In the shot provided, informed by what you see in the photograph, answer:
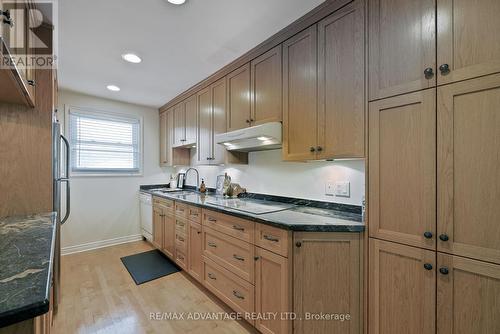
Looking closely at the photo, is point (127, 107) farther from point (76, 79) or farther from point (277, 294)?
point (277, 294)

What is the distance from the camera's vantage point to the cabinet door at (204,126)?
2.89 meters

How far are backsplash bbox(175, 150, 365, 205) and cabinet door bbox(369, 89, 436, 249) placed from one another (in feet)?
1.41

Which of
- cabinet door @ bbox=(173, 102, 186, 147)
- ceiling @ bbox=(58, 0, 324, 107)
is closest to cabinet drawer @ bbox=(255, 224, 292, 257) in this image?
ceiling @ bbox=(58, 0, 324, 107)

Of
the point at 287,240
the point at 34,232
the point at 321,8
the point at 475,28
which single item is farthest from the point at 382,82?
the point at 34,232

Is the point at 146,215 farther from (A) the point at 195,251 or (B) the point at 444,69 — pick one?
(B) the point at 444,69

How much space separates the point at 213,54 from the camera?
90.4 inches

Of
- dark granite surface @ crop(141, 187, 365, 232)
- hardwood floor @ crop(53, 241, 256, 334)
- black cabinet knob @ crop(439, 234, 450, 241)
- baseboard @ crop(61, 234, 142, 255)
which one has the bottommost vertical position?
hardwood floor @ crop(53, 241, 256, 334)

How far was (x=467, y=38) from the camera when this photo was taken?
3.49ft

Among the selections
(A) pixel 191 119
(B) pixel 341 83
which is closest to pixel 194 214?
(A) pixel 191 119

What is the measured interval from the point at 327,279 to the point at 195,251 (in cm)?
146

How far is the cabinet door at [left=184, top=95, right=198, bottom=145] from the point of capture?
10.5ft

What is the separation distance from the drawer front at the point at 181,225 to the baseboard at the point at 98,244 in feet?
5.48

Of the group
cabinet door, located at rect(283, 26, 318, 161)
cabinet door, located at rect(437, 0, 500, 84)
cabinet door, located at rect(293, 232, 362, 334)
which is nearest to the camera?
cabinet door, located at rect(437, 0, 500, 84)

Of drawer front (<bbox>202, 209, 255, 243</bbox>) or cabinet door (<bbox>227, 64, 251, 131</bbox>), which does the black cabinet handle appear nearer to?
drawer front (<bbox>202, 209, 255, 243</bbox>)
